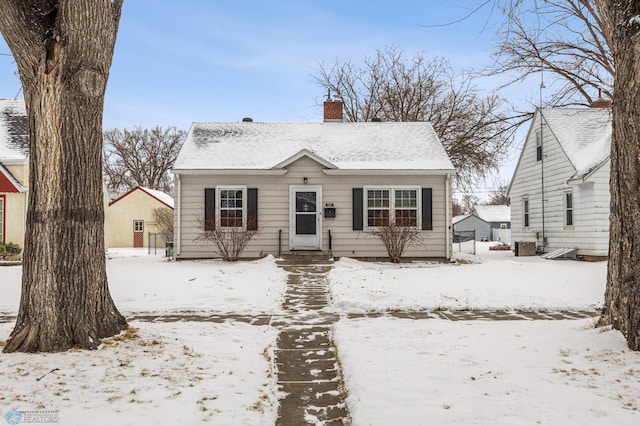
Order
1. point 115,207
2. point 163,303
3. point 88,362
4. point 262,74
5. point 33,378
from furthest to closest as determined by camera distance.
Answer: point 115,207 < point 262,74 < point 163,303 < point 88,362 < point 33,378

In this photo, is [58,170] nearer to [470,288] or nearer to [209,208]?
[470,288]

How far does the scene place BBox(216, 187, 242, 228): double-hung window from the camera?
14.9 metres

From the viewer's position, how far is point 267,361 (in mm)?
4703

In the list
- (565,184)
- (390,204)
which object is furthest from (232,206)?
(565,184)

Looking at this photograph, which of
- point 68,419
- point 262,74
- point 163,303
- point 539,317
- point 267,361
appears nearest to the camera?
point 68,419

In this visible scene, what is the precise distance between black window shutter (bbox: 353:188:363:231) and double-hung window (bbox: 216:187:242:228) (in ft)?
11.2

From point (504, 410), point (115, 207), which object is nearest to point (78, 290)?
point (504, 410)

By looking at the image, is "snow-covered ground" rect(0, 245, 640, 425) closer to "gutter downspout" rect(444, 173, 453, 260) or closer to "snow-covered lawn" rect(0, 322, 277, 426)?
"snow-covered lawn" rect(0, 322, 277, 426)

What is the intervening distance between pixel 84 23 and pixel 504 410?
5159 millimetres

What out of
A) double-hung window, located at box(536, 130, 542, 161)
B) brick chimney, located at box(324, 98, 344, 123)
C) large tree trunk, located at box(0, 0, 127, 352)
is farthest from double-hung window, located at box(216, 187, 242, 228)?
double-hung window, located at box(536, 130, 542, 161)

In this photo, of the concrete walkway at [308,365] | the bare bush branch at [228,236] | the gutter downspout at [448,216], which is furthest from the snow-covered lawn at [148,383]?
the gutter downspout at [448,216]

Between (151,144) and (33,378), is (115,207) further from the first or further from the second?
(33,378)

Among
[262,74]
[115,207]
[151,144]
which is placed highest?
[151,144]

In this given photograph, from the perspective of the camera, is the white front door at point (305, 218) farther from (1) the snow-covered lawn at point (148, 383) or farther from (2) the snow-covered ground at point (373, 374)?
(1) the snow-covered lawn at point (148, 383)
